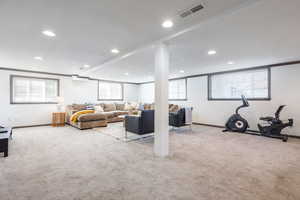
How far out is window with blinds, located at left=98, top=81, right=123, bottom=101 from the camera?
27.3 ft

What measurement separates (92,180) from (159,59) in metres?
2.38

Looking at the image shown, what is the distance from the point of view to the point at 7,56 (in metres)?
4.12

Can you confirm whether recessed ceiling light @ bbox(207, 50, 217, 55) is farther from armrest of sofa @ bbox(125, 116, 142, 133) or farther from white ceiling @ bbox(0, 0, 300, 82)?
armrest of sofa @ bbox(125, 116, 142, 133)

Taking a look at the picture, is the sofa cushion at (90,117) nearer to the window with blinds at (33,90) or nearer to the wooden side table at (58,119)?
the wooden side table at (58,119)

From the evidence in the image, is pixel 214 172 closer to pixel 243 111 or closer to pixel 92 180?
pixel 92 180

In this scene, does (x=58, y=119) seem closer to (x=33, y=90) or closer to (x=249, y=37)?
(x=33, y=90)

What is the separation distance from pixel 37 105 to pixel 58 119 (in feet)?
3.39

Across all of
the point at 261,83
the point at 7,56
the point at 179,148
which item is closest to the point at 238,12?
the point at 179,148

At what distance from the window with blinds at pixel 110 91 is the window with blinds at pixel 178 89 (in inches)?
130

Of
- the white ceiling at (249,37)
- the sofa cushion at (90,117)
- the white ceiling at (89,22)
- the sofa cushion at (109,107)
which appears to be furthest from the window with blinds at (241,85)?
the sofa cushion at (109,107)

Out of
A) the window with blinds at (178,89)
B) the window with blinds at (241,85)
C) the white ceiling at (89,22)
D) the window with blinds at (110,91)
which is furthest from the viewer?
the window with blinds at (110,91)

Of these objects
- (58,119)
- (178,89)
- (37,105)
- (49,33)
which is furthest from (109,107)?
(49,33)

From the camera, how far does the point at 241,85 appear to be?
18.2ft

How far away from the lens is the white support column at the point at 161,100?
115 inches
